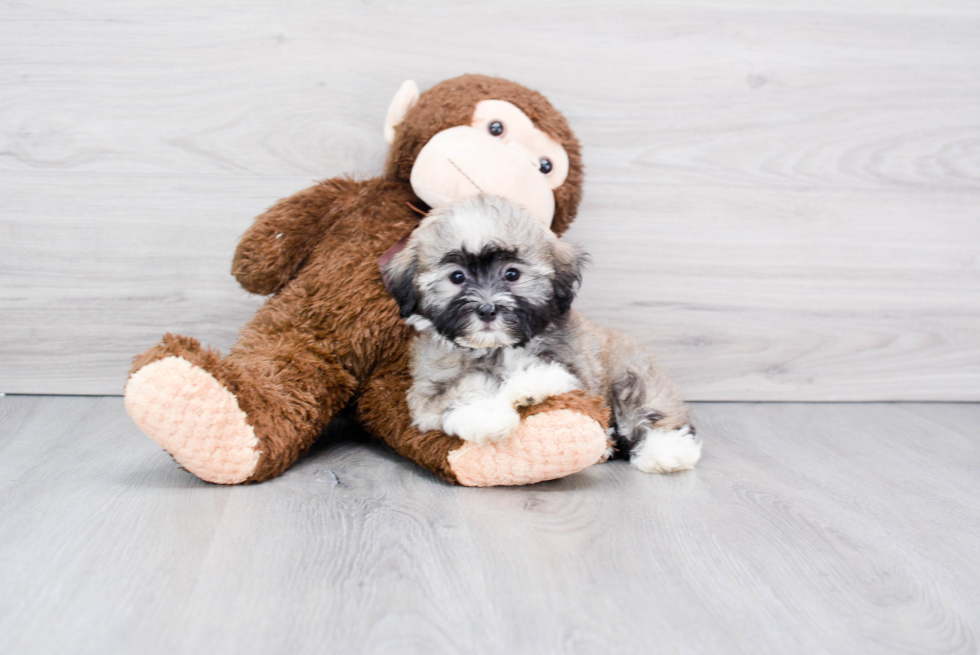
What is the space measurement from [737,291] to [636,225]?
36 centimetres

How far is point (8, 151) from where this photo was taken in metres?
1.85

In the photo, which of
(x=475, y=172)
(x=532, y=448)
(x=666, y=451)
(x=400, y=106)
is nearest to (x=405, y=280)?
(x=475, y=172)

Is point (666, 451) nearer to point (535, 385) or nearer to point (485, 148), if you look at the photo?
point (535, 385)

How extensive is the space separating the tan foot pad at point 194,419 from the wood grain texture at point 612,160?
75cm

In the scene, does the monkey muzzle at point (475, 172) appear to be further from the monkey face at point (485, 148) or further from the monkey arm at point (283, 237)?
the monkey arm at point (283, 237)

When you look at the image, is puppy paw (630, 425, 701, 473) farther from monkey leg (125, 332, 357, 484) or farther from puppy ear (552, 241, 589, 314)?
monkey leg (125, 332, 357, 484)

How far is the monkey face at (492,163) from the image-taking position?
1.46 metres

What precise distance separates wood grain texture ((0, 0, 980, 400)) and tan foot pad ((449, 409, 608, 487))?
2.54 feet

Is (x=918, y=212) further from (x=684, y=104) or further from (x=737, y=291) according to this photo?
(x=684, y=104)

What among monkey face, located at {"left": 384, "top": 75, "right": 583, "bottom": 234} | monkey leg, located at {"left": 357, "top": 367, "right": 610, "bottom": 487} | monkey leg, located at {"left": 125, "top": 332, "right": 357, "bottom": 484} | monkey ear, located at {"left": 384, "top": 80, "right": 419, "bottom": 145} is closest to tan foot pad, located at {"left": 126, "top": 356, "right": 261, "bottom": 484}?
monkey leg, located at {"left": 125, "top": 332, "right": 357, "bottom": 484}

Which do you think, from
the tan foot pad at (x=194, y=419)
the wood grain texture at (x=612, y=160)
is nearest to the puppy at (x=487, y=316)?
the tan foot pad at (x=194, y=419)

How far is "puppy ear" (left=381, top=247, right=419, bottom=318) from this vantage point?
52.6 inches

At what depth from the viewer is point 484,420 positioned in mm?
1265

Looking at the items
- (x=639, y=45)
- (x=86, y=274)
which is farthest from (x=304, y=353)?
(x=639, y=45)
